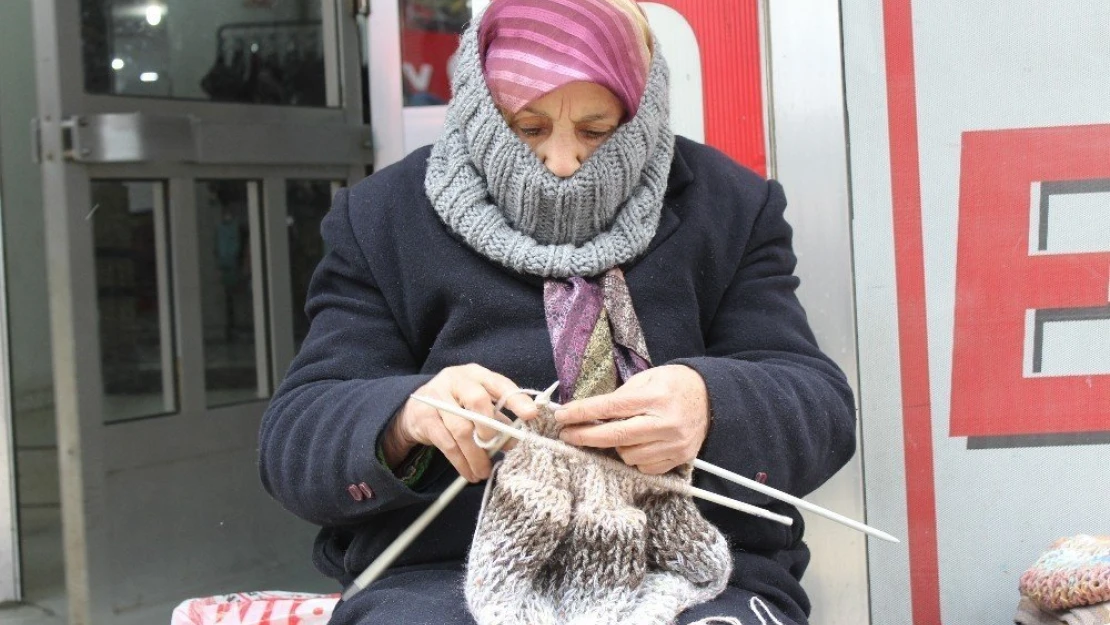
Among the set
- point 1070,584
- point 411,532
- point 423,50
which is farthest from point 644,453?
point 423,50

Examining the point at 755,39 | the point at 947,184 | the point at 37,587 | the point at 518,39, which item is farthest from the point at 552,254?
the point at 37,587

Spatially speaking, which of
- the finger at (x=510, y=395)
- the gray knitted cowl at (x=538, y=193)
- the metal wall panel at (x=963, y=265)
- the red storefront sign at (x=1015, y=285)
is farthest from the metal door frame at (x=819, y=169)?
the finger at (x=510, y=395)

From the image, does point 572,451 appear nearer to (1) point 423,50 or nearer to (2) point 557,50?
(2) point 557,50

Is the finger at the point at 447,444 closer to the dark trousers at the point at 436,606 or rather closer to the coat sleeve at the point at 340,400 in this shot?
the coat sleeve at the point at 340,400

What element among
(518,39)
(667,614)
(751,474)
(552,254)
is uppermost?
(518,39)

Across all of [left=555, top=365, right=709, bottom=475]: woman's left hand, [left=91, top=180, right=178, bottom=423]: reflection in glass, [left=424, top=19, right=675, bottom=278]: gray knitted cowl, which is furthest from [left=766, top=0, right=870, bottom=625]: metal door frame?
[left=91, top=180, right=178, bottom=423]: reflection in glass

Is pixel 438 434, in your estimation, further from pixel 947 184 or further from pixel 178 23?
pixel 178 23

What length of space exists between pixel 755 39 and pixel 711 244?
50cm

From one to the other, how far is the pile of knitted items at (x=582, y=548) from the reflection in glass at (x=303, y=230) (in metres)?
1.50

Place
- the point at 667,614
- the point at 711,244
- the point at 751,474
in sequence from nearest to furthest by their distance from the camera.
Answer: the point at 667,614
the point at 751,474
the point at 711,244

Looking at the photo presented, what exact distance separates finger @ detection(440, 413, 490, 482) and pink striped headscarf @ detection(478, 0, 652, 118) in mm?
414

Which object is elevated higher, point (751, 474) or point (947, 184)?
point (947, 184)

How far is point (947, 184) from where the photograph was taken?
1.89 meters

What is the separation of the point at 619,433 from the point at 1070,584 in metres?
0.83
